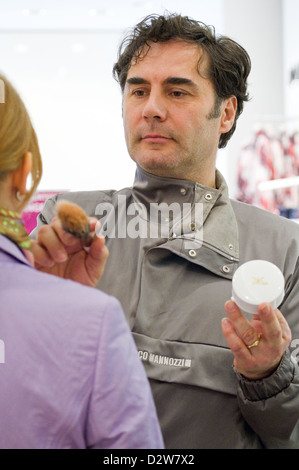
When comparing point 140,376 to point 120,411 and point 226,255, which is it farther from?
point 226,255

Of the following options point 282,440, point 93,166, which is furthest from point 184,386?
point 93,166

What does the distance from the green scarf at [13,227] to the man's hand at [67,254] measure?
6 cm

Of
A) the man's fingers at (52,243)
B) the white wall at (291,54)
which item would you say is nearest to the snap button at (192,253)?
the man's fingers at (52,243)

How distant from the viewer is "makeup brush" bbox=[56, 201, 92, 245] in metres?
0.66

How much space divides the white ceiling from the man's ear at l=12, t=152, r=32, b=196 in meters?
4.28

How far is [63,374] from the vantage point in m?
0.58

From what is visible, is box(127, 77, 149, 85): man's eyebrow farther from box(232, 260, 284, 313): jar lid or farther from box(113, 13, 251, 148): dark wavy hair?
box(232, 260, 284, 313): jar lid

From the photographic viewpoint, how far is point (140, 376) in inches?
23.9

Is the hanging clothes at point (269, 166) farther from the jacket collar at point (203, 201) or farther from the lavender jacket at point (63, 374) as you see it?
the lavender jacket at point (63, 374)

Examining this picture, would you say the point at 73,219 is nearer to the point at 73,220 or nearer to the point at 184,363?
the point at 73,220

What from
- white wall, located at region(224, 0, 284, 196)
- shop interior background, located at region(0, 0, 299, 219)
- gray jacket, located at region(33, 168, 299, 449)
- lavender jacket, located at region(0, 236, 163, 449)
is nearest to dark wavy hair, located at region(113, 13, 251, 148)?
gray jacket, located at region(33, 168, 299, 449)

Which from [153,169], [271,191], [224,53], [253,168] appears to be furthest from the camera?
[253,168]

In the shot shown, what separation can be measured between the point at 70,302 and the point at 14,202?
0.44 feet

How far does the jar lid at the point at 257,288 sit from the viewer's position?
0.77 meters
